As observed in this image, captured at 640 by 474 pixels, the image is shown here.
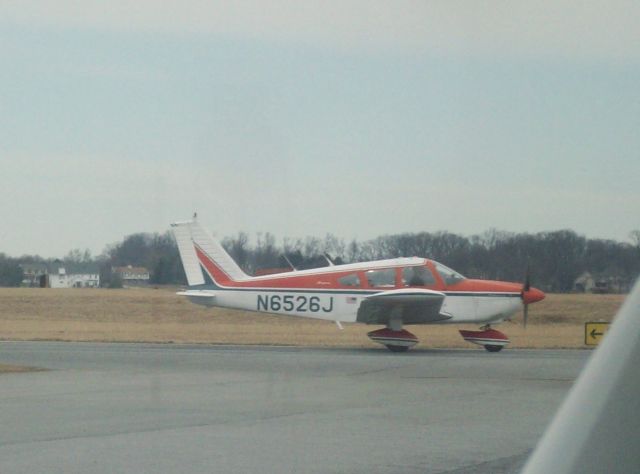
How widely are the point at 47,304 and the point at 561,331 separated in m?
27.1

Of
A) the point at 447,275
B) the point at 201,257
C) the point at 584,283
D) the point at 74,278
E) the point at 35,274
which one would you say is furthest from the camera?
the point at 35,274

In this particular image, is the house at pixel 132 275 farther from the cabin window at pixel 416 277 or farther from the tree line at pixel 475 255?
the cabin window at pixel 416 277

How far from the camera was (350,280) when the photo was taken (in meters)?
24.9

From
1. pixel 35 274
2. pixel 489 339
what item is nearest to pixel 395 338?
pixel 489 339

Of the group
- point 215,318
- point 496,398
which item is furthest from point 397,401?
point 215,318

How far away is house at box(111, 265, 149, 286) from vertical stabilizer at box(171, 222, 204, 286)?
13.3 metres

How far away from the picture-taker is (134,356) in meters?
20.7

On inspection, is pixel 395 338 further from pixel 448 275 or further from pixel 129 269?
pixel 129 269

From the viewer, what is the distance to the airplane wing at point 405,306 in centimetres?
2381

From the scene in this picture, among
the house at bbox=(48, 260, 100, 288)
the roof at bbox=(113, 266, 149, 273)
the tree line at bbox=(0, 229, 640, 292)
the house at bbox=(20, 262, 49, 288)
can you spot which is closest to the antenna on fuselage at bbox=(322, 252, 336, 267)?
the tree line at bbox=(0, 229, 640, 292)

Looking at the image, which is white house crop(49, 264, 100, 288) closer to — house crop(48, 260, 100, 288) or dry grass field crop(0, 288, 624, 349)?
house crop(48, 260, 100, 288)

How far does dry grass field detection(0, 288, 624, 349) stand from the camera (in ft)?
94.5

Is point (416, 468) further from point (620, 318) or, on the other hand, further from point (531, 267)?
point (531, 267)

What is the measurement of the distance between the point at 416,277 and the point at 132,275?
74.5ft
